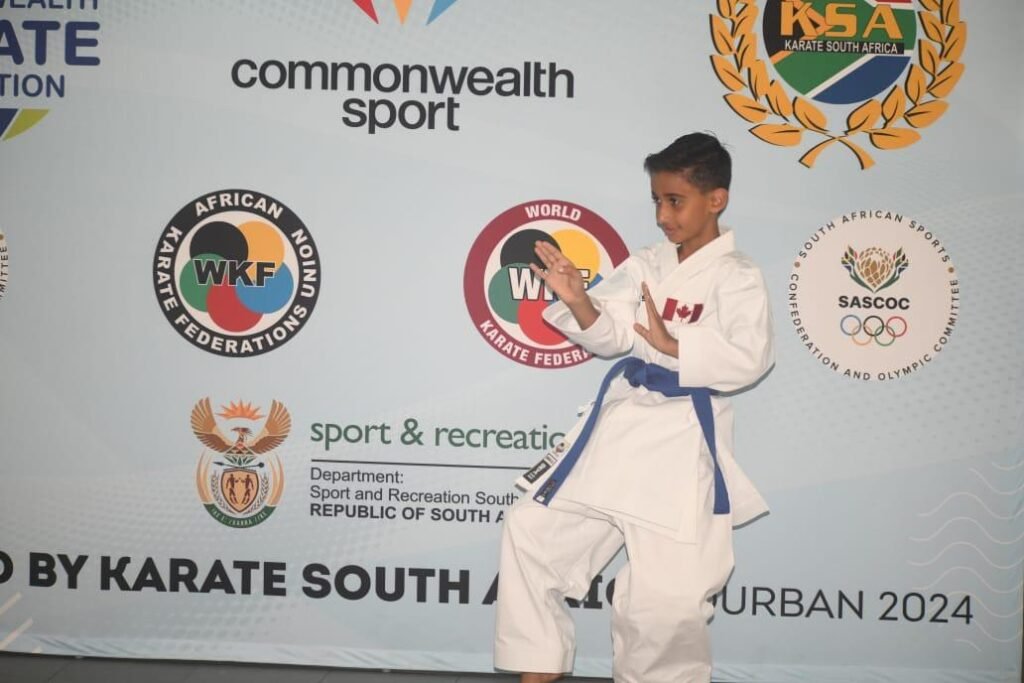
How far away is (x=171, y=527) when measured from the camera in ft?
12.1

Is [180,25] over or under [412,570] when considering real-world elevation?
over

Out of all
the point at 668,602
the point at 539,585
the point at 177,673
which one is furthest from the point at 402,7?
the point at 177,673

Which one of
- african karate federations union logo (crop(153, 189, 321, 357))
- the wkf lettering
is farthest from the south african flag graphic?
african karate federations union logo (crop(153, 189, 321, 357))

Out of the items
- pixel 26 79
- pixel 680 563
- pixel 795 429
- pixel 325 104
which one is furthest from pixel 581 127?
pixel 26 79

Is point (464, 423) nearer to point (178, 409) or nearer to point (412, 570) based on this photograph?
point (412, 570)

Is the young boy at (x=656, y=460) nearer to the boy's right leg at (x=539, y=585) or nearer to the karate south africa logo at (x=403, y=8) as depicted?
the boy's right leg at (x=539, y=585)

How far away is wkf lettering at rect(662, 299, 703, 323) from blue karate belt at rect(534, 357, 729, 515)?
0.16m

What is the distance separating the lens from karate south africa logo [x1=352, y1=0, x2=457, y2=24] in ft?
11.7

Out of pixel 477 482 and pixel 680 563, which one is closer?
pixel 680 563

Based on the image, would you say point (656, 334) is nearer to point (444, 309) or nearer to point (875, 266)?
point (444, 309)

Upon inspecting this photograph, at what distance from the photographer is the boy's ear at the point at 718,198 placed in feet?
10.4

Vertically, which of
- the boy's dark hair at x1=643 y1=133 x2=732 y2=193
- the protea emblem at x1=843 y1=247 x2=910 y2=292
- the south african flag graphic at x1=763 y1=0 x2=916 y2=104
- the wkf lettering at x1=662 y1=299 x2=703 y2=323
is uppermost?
the south african flag graphic at x1=763 y1=0 x2=916 y2=104

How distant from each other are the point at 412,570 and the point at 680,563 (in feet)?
3.60

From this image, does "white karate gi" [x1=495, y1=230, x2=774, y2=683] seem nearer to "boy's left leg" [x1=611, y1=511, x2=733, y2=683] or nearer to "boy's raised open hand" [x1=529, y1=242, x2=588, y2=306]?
"boy's left leg" [x1=611, y1=511, x2=733, y2=683]
